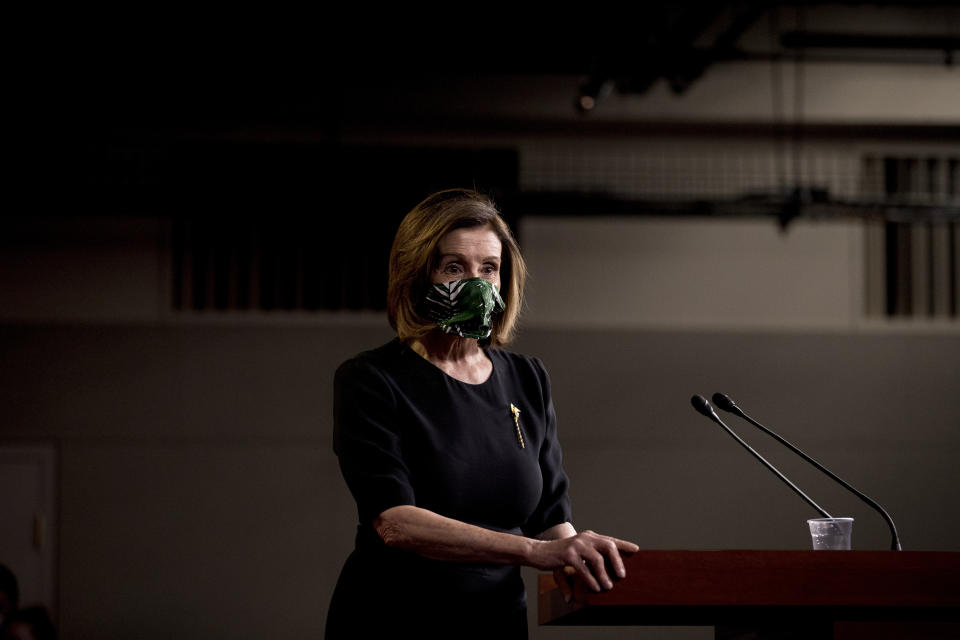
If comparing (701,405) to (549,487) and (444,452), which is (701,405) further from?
(444,452)

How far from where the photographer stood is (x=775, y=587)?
4.27 ft

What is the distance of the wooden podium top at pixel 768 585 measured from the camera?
4.25ft

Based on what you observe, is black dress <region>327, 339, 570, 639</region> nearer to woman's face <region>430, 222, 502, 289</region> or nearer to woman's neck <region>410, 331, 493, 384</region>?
woman's neck <region>410, 331, 493, 384</region>

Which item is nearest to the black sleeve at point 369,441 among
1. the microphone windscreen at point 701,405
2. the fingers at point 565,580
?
the fingers at point 565,580

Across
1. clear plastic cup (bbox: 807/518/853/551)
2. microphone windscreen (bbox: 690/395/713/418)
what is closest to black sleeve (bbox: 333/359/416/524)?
microphone windscreen (bbox: 690/395/713/418)

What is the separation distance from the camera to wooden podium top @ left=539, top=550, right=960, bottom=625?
1295 mm

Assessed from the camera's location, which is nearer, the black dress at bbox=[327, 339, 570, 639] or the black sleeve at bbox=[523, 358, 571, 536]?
the black dress at bbox=[327, 339, 570, 639]

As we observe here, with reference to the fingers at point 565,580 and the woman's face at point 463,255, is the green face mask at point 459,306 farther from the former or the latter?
the fingers at point 565,580

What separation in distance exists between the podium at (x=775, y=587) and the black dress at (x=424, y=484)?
0.70 feet

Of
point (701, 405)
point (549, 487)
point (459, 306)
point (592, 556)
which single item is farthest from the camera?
point (701, 405)

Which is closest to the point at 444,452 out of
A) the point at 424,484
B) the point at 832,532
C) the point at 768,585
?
the point at 424,484

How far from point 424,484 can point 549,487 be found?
293mm

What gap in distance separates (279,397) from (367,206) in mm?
1442

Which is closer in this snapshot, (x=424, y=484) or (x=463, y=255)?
(x=424, y=484)
